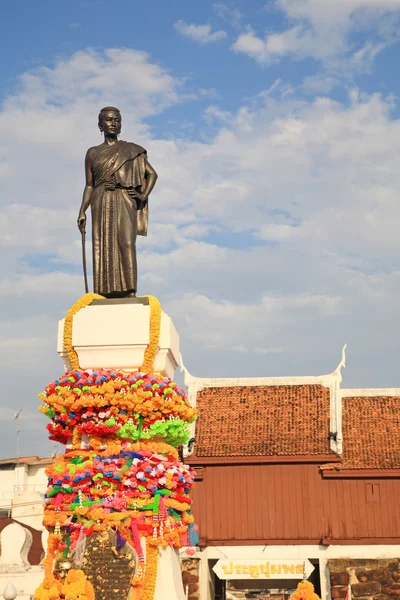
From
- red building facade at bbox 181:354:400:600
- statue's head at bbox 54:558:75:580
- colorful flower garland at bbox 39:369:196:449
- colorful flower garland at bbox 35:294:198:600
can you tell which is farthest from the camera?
red building facade at bbox 181:354:400:600

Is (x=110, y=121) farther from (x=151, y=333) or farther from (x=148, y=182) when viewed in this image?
(x=151, y=333)

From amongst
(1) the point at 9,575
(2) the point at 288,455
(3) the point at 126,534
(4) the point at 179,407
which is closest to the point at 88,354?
(4) the point at 179,407

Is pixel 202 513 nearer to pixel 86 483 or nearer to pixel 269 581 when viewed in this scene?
pixel 269 581

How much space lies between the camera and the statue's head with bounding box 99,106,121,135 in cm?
862

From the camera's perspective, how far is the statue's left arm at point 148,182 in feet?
28.1

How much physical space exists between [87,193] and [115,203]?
1.35 ft

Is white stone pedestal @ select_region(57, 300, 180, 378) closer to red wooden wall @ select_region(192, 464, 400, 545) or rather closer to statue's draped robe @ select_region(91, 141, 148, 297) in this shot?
statue's draped robe @ select_region(91, 141, 148, 297)

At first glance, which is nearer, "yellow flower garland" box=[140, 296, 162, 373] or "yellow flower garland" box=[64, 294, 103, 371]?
"yellow flower garland" box=[140, 296, 162, 373]

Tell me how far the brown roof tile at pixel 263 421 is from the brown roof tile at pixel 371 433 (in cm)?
79

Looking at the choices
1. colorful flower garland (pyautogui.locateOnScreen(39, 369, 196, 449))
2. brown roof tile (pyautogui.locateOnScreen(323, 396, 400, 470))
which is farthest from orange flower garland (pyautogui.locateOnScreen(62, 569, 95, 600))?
brown roof tile (pyautogui.locateOnScreen(323, 396, 400, 470))

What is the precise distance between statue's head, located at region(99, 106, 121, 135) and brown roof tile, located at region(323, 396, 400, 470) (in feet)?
56.1

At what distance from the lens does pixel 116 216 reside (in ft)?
27.6

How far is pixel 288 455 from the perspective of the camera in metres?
23.5

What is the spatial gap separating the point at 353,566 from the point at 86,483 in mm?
17243
